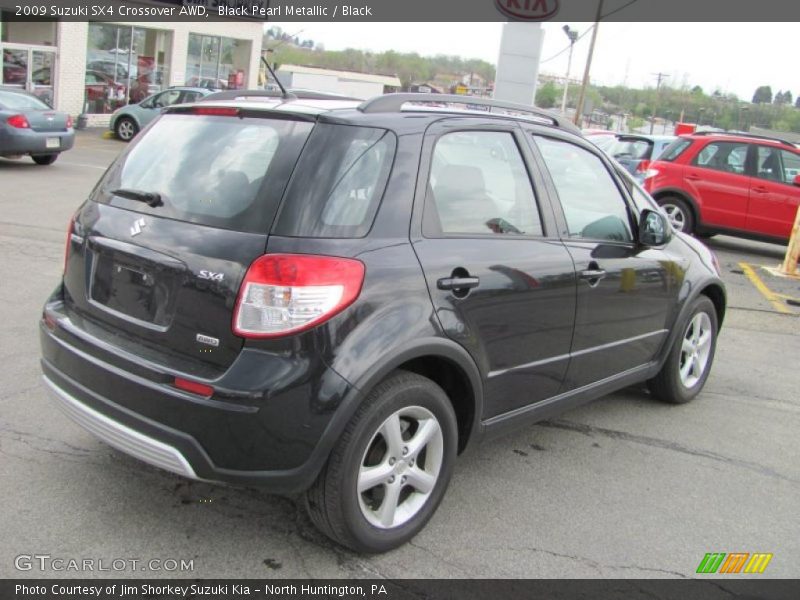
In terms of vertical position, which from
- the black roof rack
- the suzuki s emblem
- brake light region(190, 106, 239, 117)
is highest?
the black roof rack

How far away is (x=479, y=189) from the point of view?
3594 millimetres

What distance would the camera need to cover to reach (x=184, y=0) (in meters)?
26.3

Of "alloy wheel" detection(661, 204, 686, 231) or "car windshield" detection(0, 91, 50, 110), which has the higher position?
"car windshield" detection(0, 91, 50, 110)

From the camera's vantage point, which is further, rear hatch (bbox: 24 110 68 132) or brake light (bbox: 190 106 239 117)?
rear hatch (bbox: 24 110 68 132)

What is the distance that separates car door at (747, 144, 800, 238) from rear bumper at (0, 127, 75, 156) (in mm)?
11806

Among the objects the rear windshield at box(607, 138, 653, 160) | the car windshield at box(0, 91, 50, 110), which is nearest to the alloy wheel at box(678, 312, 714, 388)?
the rear windshield at box(607, 138, 653, 160)

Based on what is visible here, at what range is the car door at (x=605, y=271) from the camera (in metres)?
4.02

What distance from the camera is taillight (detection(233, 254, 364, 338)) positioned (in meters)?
2.82

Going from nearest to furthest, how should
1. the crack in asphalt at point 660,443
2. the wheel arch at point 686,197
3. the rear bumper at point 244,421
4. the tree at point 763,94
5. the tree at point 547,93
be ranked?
the rear bumper at point 244,421 < the crack in asphalt at point 660,443 < the wheel arch at point 686,197 < the tree at point 763,94 < the tree at point 547,93

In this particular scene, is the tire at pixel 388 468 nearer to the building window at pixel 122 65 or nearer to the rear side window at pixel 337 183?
the rear side window at pixel 337 183

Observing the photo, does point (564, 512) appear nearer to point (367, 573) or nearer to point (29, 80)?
point (367, 573)

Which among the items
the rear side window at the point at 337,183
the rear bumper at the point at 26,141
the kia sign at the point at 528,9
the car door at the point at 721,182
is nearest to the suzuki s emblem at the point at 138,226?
the rear side window at the point at 337,183

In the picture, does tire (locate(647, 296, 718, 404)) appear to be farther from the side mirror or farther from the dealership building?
the dealership building

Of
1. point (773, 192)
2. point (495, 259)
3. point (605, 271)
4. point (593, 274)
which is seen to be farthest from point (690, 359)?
point (773, 192)
